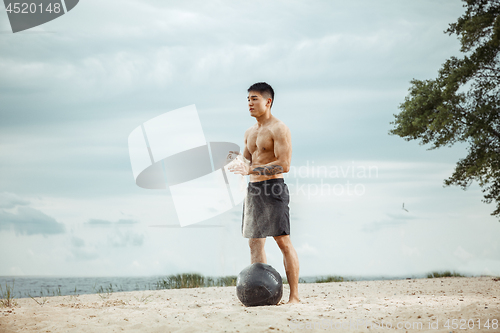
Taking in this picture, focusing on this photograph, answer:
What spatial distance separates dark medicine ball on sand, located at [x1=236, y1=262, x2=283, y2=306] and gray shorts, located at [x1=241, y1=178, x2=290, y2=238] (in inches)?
21.4

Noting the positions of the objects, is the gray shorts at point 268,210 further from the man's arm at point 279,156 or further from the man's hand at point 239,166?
the man's hand at point 239,166

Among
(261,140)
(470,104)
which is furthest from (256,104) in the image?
(470,104)

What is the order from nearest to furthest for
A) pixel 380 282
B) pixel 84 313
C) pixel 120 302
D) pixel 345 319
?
pixel 345 319, pixel 84 313, pixel 120 302, pixel 380 282

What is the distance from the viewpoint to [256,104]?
21.6 ft

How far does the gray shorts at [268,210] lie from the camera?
625 cm

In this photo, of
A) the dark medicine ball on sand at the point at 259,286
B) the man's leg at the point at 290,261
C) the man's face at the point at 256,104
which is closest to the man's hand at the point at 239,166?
the man's face at the point at 256,104

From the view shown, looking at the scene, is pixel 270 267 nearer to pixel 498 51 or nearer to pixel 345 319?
pixel 345 319

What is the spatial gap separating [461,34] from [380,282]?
24.7 ft

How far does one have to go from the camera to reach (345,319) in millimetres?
5152

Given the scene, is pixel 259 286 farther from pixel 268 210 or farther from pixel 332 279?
pixel 332 279

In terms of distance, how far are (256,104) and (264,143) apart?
0.65 m

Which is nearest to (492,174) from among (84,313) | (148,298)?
(148,298)

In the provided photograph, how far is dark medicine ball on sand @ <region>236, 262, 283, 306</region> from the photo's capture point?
19.6ft

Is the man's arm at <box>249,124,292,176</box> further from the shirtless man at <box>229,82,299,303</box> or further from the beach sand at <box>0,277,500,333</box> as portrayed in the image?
the beach sand at <box>0,277,500,333</box>
